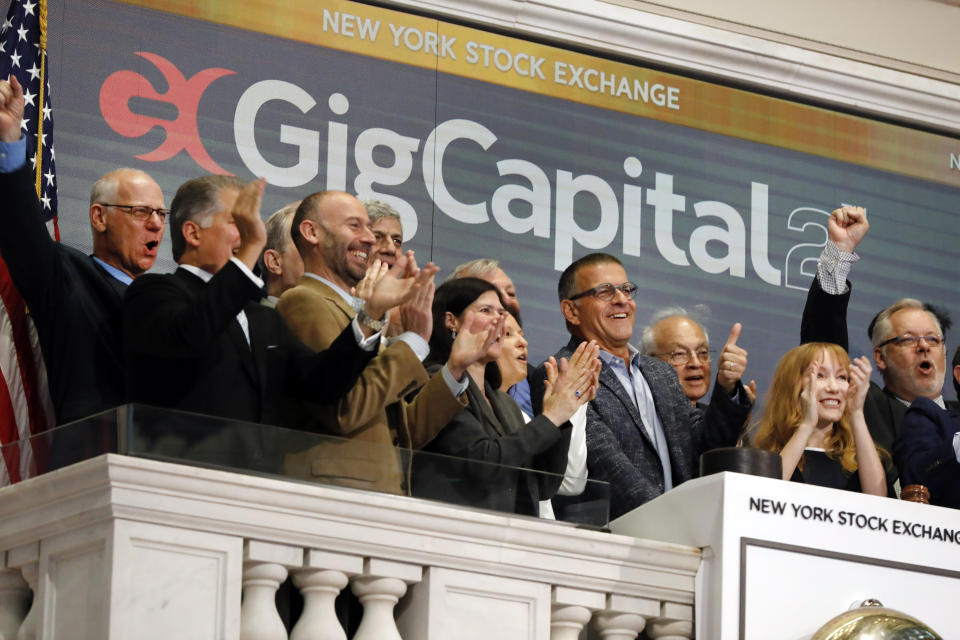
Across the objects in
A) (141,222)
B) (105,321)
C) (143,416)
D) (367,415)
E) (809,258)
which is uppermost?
(809,258)

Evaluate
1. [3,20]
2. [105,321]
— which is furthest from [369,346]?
[3,20]

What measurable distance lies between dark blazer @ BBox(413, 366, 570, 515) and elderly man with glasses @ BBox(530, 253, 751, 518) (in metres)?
0.22

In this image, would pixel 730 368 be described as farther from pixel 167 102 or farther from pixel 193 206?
pixel 167 102

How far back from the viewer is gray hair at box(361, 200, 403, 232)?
235 inches

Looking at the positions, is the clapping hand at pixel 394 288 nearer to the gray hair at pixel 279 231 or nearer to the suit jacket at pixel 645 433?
the suit jacket at pixel 645 433

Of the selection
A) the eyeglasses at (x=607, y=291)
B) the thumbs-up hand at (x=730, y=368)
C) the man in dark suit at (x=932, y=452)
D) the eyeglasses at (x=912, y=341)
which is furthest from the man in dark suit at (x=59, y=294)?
the eyeglasses at (x=912, y=341)

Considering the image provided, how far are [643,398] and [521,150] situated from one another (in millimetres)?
1295

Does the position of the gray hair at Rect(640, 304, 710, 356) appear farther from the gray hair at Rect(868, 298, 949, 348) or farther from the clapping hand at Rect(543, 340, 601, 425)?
the clapping hand at Rect(543, 340, 601, 425)

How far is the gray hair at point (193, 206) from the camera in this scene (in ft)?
16.6

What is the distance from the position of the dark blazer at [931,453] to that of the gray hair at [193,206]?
83.4 inches

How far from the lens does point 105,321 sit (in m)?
5.02

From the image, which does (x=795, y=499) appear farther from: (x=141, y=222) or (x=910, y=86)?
(x=910, y=86)

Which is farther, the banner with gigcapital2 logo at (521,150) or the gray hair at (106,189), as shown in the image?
the banner with gigcapital2 logo at (521,150)

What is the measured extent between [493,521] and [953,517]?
1.19 meters
